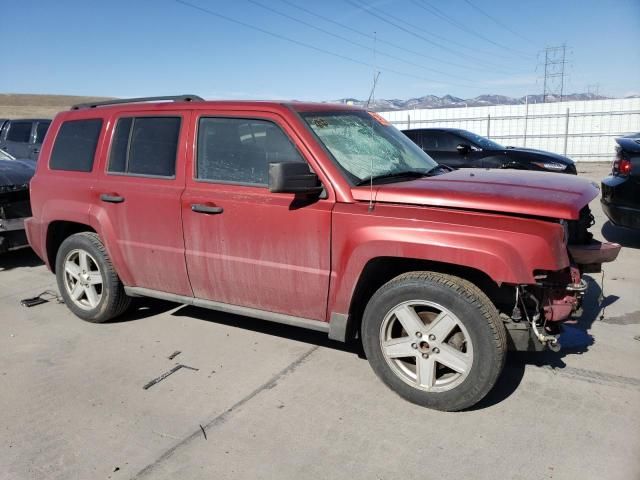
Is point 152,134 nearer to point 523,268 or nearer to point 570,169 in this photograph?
point 523,268

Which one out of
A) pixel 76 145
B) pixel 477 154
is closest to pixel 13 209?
pixel 76 145

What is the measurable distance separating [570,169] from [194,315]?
8.64m

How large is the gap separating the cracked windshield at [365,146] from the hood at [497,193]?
0.77ft

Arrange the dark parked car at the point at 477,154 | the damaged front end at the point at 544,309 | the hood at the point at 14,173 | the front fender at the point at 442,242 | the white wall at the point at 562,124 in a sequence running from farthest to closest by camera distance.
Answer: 1. the white wall at the point at 562,124
2. the dark parked car at the point at 477,154
3. the hood at the point at 14,173
4. the damaged front end at the point at 544,309
5. the front fender at the point at 442,242

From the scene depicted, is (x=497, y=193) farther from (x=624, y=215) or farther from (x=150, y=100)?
(x=624, y=215)

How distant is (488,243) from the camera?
2.99 meters

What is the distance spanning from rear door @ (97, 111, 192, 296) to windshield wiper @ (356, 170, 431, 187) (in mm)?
1445

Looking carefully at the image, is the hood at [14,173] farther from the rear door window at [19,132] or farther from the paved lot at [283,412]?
the rear door window at [19,132]

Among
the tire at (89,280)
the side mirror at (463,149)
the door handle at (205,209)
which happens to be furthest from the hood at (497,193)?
the side mirror at (463,149)

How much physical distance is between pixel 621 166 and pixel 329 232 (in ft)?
16.8

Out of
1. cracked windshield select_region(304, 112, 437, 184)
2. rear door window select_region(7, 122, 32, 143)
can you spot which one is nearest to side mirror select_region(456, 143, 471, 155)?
cracked windshield select_region(304, 112, 437, 184)

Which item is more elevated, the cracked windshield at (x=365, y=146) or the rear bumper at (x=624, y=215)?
the cracked windshield at (x=365, y=146)

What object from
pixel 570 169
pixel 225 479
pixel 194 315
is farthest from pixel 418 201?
pixel 570 169

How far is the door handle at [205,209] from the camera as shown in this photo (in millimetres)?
3892
